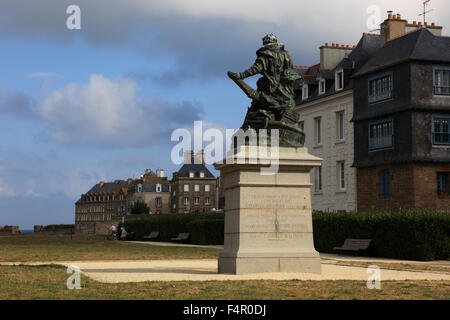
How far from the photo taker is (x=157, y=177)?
14262cm

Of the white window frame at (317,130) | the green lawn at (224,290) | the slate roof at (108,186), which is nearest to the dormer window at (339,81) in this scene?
the white window frame at (317,130)

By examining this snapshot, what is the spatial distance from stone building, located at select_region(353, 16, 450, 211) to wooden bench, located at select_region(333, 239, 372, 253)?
37.1ft

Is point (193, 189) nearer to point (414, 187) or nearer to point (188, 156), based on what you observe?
point (188, 156)

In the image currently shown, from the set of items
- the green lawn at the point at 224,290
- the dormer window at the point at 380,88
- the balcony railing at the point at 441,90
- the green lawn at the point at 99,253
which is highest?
the dormer window at the point at 380,88

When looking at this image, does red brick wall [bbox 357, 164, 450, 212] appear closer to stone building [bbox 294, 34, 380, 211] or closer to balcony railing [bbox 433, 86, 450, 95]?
balcony railing [bbox 433, 86, 450, 95]

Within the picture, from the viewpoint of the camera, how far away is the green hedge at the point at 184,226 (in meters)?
40.8

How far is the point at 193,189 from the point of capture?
126 meters

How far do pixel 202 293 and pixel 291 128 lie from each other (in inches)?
233

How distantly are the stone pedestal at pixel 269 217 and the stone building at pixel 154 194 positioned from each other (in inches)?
4806

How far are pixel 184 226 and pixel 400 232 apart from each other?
22.7 meters

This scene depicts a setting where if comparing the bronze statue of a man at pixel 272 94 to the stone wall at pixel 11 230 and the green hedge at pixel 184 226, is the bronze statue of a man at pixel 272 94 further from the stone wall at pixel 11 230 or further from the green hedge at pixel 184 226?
the stone wall at pixel 11 230
